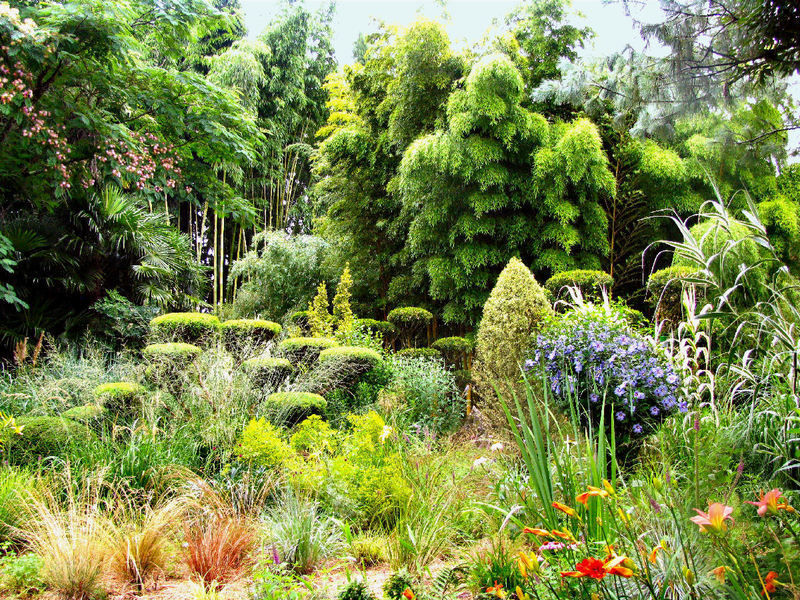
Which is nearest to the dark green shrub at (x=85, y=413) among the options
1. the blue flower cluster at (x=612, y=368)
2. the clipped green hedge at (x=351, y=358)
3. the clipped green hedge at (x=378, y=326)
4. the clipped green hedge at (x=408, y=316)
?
the clipped green hedge at (x=351, y=358)

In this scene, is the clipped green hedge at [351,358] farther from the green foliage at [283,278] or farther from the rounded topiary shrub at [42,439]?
the green foliage at [283,278]

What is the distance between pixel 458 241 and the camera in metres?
7.14

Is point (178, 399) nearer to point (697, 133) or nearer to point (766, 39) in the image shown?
point (766, 39)

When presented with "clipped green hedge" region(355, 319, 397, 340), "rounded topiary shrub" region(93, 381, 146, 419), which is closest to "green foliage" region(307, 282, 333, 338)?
"clipped green hedge" region(355, 319, 397, 340)

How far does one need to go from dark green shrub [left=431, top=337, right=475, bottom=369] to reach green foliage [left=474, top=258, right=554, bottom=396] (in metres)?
1.78

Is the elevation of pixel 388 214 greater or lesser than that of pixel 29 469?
greater

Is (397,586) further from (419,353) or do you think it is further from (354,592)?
(419,353)

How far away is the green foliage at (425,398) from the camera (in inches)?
191

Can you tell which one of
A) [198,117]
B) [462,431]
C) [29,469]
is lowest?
[462,431]

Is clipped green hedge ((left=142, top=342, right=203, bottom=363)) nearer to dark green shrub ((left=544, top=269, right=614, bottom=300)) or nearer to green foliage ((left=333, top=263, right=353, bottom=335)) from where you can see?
green foliage ((left=333, top=263, right=353, bottom=335))

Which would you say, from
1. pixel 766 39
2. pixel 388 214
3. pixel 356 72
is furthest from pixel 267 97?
pixel 766 39

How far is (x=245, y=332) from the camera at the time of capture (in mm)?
5602

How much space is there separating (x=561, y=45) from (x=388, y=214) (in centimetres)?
356

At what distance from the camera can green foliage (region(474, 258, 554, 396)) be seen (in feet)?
14.0
